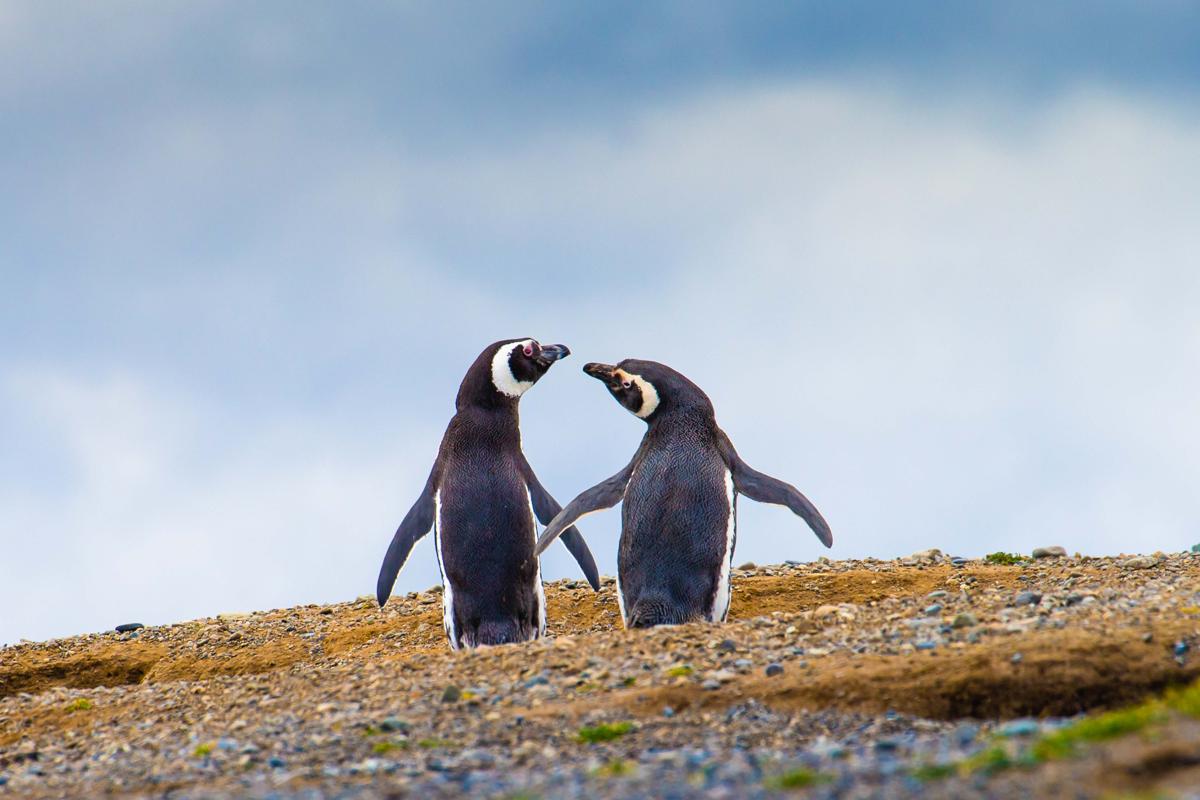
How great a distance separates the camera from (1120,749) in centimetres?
517

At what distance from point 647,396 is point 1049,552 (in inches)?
238

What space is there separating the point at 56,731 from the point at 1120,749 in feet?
27.1

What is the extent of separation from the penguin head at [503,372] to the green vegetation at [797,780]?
287 inches

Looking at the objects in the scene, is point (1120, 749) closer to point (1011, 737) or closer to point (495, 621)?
point (1011, 737)

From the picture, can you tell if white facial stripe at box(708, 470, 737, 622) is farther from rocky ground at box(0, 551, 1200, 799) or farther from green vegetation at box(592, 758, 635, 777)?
green vegetation at box(592, 758, 635, 777)

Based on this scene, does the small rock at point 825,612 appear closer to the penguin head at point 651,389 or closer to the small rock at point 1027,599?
the small rock at point 1027,599

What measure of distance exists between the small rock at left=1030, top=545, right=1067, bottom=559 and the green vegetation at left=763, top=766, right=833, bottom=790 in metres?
10.8

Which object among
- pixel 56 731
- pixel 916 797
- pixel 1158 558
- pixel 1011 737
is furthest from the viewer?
pixel 1158 558

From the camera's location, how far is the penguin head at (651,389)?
11.6 meters

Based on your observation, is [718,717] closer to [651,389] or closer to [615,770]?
[615,770]

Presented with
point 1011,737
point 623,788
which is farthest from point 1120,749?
point 623,788

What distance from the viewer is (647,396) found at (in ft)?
38.4

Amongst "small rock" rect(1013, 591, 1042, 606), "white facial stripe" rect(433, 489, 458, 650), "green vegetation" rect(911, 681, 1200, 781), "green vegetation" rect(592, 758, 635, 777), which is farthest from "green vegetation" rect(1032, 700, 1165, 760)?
"white facial stripe" rect(433, 489, 458, 650)

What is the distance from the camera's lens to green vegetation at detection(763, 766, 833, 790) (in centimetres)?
516
